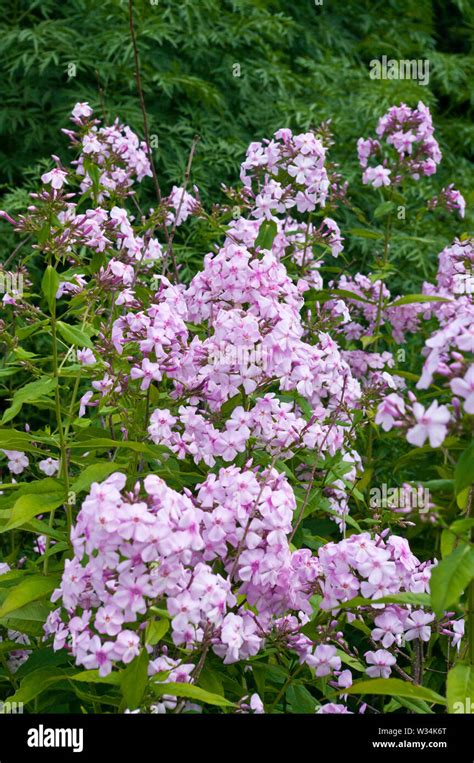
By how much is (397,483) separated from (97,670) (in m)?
1.78

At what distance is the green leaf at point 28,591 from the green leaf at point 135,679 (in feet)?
1.24

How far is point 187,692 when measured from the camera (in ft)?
5.49

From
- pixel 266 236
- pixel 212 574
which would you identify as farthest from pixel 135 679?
pixel 266 236

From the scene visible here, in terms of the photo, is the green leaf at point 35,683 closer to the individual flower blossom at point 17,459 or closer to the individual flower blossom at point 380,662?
the individual flower blossom at point 380,662

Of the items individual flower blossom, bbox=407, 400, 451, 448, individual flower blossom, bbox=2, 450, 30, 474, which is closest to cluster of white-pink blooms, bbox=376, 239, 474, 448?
individual flower blossom, bbox=407, 400, 451, 448

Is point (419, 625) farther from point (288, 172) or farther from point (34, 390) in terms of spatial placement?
point (288, 172)

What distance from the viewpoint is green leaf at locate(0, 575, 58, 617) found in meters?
1.94

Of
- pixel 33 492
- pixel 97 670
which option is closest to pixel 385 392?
pixel 33 492

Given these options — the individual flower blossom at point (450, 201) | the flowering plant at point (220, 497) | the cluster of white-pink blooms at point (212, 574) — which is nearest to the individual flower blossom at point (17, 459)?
the flowering plant at point (220, 497)

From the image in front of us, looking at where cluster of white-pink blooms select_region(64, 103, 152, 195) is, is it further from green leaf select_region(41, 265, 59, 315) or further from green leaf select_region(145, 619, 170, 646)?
→ green leaf select_region(145, 619, 170, 646)

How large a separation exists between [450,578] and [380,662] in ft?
Answer: 1.76

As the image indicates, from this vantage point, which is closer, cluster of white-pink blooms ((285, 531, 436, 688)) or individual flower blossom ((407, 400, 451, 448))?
individual flower blossom ((407, 400, 451, 448))
